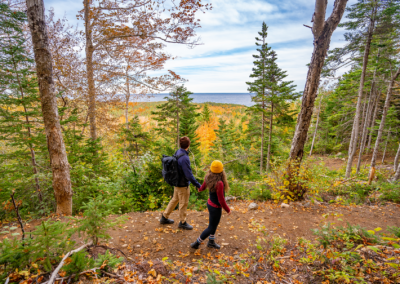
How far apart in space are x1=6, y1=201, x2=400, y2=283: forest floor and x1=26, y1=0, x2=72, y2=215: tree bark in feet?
3.13

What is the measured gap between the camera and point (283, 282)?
2.85 meters

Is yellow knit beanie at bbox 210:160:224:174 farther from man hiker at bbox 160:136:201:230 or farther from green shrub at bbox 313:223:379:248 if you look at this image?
green shrub at bbox 313:223:379:248

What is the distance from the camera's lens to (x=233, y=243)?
4266 mm

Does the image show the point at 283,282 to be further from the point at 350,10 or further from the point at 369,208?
the point at 350,10

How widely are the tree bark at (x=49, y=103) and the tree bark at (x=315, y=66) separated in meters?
6.87

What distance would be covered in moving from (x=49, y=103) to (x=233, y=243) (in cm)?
552

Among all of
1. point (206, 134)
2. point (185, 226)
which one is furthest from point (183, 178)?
point (206, 134)

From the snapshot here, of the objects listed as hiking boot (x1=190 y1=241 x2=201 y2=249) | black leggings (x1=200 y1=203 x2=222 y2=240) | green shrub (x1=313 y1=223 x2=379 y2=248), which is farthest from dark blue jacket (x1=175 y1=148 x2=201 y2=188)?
green shrub (x1=313 y1=223 x2=379 y2=248)

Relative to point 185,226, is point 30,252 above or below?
above

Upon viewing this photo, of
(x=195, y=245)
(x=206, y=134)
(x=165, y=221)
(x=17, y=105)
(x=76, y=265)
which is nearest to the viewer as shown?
(x=76, y=265)

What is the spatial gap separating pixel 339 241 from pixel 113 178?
691 centimetres

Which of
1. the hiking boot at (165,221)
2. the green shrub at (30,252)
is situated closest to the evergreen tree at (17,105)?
the hiking boot at (165,221)

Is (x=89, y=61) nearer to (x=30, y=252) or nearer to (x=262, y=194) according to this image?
(x=30, y=252)

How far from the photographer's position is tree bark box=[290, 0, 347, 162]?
5203 millimetres
